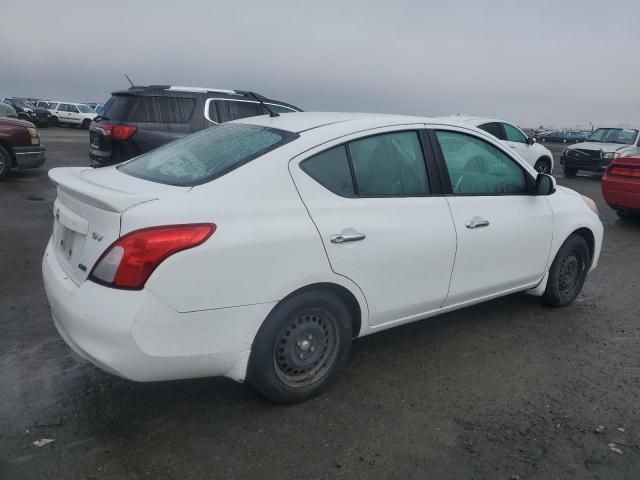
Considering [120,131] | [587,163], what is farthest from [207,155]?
[587,163]

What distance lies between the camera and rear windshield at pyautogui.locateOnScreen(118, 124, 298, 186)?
3.07m

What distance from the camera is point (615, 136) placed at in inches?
695

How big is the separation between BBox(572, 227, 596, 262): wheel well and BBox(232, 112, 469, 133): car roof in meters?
1.64

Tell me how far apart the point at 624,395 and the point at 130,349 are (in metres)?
2.87

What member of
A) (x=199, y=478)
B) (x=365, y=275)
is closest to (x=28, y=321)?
(x=199, y=478)

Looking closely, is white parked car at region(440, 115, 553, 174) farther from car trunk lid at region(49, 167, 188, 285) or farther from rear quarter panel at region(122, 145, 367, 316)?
car trunk lid at region(49, 167, 188, 285)

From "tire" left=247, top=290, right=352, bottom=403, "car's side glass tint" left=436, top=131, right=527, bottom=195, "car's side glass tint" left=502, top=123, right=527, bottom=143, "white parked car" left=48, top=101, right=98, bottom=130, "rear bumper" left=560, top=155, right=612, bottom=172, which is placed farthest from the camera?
"white parked car" left=48, top=101, right=98, bottom=130

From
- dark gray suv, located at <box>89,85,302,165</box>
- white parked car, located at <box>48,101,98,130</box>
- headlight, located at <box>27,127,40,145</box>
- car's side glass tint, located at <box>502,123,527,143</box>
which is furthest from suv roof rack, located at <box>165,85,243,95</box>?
white parked car, located at <box>48,101,98,130</box>

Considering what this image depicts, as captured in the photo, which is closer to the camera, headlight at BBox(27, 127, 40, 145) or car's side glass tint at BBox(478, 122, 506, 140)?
headlight at BBox(27, 127, 40, 145)

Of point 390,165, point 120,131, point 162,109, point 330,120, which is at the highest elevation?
point 330,120

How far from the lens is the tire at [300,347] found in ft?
9.65

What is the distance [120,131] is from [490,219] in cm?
615

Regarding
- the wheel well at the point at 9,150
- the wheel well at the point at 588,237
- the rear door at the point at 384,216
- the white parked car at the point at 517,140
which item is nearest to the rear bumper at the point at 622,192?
the white parked car at the point at 517,140

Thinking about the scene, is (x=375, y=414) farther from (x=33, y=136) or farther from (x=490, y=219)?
(x=33, y=136)
